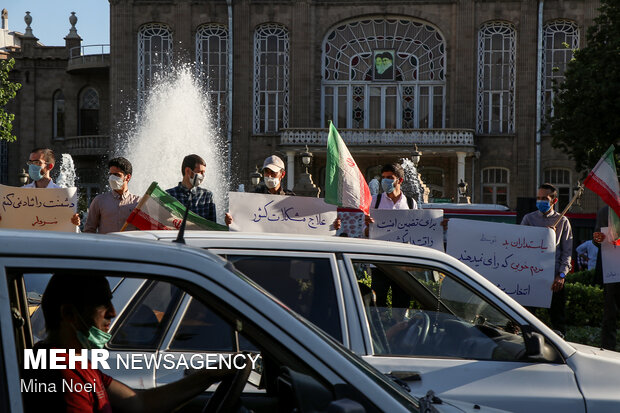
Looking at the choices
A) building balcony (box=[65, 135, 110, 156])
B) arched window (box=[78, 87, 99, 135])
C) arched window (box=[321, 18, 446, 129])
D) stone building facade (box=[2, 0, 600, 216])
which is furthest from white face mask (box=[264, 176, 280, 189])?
arched window (box=[78, 87, 99, 135])

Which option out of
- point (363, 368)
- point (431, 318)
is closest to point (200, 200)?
point (431, 318)

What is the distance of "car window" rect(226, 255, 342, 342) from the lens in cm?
380

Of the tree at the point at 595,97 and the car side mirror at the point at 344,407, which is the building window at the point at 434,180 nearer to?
the tree at the point at 595,97

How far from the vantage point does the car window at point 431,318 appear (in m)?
3.96

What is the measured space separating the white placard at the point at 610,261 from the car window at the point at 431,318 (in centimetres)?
407

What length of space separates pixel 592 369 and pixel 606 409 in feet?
0.67

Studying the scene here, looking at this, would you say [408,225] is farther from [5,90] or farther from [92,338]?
[5,90]

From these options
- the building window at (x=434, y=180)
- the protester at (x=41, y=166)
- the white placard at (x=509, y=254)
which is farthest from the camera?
the building window at (x=434, y=180)

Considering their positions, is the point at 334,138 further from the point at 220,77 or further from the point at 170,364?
the point at 220,77

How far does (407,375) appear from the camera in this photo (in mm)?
3707

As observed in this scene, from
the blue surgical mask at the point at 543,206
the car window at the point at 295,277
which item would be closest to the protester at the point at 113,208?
the car window at the point at 295,277

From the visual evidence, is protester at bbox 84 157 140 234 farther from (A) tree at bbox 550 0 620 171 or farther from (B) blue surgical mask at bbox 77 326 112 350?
(A) tree at bbox 550 0 620 171

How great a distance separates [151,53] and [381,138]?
1200 cm

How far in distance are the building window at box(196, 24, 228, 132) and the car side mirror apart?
39.5 metres
